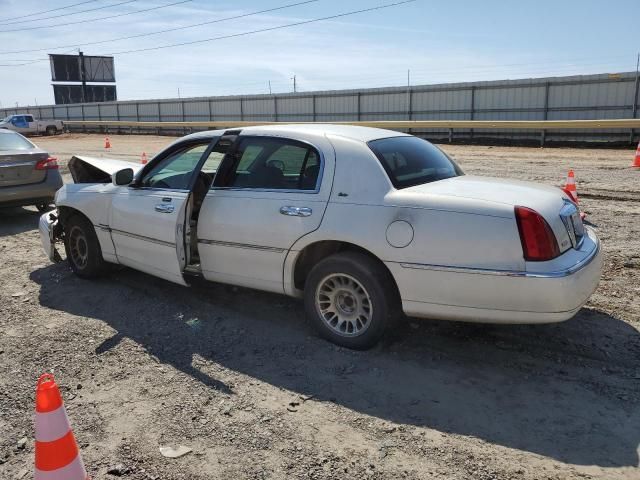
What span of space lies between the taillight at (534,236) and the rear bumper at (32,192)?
27.4 feet

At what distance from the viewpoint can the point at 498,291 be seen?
3643 millimetres

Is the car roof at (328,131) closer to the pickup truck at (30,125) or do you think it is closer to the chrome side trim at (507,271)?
the chrome side trim at (507,271)

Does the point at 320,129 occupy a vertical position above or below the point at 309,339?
above

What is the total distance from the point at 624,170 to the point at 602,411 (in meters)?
12.7

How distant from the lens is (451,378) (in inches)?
153

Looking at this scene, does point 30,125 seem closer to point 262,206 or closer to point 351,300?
point 262,206

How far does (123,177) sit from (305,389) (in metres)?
2.99

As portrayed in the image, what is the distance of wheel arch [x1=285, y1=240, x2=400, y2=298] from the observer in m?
4.26

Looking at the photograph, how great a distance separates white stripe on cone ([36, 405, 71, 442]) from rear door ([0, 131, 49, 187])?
788 centimetres

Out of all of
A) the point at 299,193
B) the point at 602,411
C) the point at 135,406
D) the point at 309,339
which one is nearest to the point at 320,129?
the point at 299,193

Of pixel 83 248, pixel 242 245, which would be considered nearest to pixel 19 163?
pixel 83 248

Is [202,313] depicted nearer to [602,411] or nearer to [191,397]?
[191,397]

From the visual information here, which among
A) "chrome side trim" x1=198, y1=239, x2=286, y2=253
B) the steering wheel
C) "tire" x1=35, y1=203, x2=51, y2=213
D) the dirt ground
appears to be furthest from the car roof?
"tire" x1=35, y1=203, x2=51, y2=213

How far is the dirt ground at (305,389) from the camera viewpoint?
303cm
